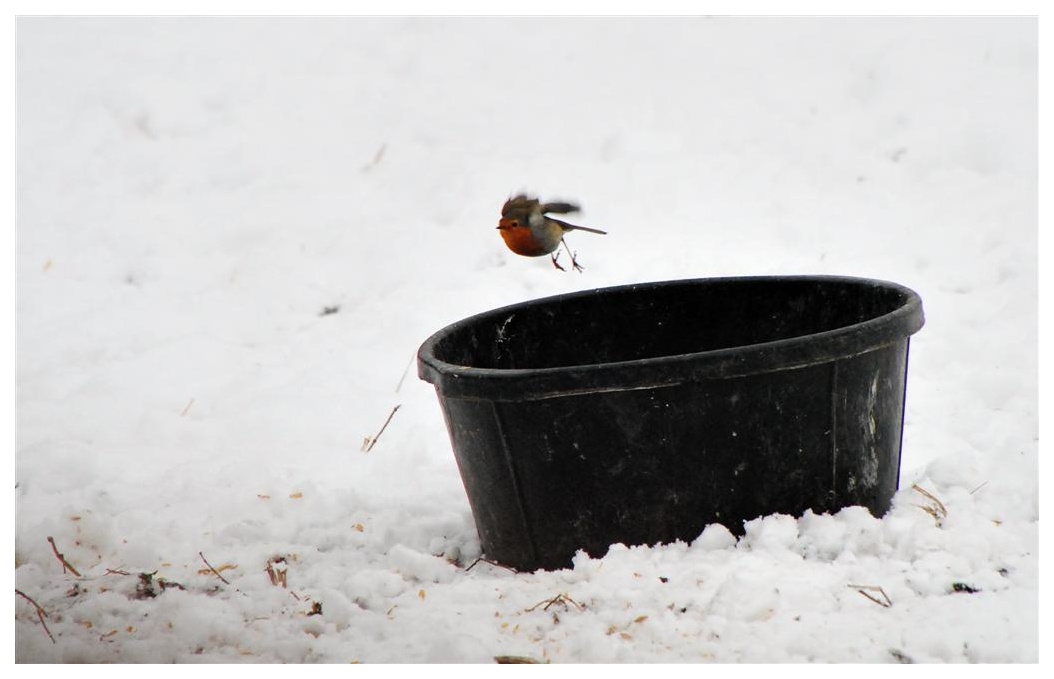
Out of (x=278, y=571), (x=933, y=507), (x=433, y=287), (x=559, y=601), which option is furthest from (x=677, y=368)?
(x=433, y=287)

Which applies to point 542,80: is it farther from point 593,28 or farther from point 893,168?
point 893,168

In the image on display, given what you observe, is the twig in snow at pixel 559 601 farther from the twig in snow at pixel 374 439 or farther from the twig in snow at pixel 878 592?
the twig in snow at pixel 374 439

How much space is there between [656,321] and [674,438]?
0.73m

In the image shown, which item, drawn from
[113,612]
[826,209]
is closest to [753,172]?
[826,209]

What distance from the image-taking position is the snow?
81.9 inches

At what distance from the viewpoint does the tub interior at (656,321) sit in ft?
8.99

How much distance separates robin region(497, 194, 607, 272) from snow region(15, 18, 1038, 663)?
2.12ft

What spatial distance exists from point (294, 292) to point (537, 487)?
2.09 meters

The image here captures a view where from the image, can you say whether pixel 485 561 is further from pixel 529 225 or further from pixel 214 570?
pixel 529 225

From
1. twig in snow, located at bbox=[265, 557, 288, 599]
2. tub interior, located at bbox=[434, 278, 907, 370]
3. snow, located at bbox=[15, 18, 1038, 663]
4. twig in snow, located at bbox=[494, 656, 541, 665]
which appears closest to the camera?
twig in snow, located at bbox=[494, 656, 541, 665]

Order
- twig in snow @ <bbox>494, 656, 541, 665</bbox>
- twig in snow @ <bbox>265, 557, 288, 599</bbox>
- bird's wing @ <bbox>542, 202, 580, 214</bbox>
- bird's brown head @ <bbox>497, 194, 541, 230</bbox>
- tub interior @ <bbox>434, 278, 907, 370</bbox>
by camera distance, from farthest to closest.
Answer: tub interior @ <bbox>434, 278, 907, 370</bbox>, bird's wing @ <bbox>542, 202, 580, 214</bbox>, bird's brown head @ <bbox>497, 194, 541, 230</bbox>, twig in snow @ <bbox>265, 557, 288, 599</bbox>, twig in snow @ <bbox>494, 656, 541, 665</bbox>

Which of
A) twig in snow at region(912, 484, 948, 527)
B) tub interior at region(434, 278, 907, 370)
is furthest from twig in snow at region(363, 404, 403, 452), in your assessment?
twig in snow at region(912, 484, 948, 527)

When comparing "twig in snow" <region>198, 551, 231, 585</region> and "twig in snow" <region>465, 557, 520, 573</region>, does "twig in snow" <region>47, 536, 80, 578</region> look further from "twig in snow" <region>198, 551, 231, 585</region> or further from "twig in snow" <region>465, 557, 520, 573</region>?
"twig in snow" <region>465, 557, 520, 573</region>

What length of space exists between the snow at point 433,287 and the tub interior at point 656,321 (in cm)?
40
